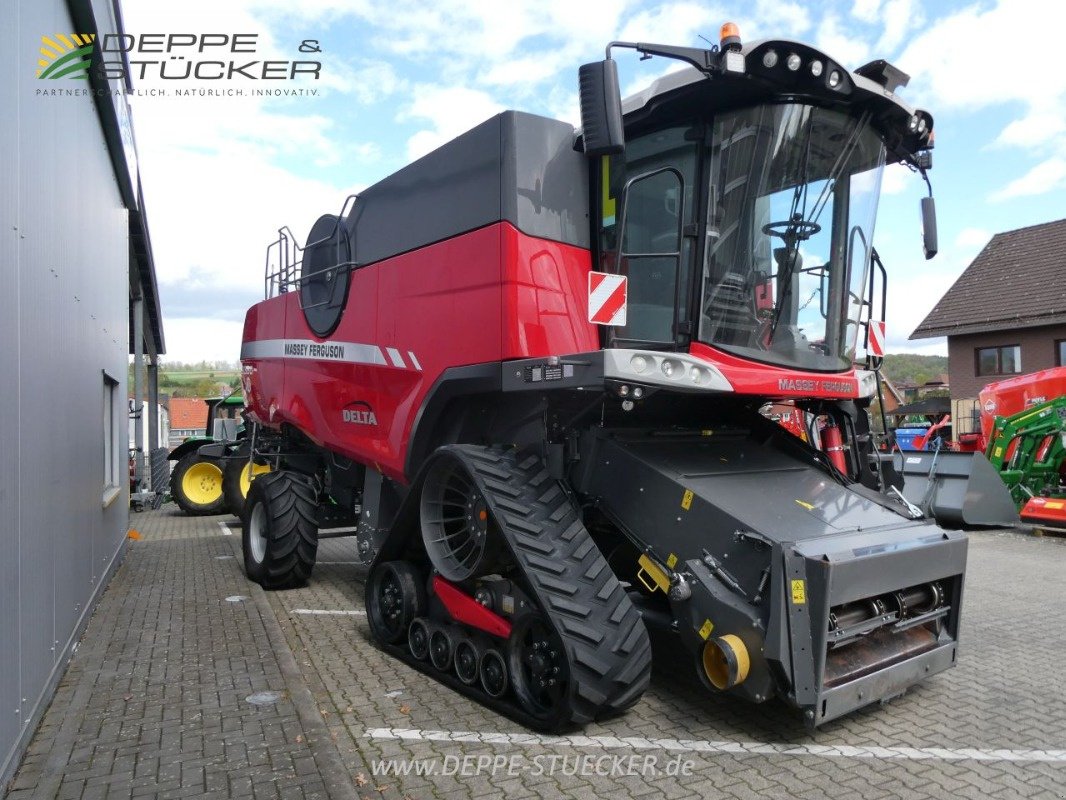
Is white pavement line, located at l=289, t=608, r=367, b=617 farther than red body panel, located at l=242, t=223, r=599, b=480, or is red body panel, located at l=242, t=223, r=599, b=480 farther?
white pavement line, located at l=289, t=608, r=367, b=617

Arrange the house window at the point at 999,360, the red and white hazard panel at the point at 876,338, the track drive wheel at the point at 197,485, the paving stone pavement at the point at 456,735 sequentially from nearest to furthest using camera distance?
the paving stone pavement at the point at 456,735 → the red and white hazard panel at the point at 876,338 → the track drive wheel at the point at 197,485 → the house window at the point at 999,360

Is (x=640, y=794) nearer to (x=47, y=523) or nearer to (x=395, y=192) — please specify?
(x=47, y=523)

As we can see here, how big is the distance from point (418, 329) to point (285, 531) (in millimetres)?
2686

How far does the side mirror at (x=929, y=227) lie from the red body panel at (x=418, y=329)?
7.69 ft

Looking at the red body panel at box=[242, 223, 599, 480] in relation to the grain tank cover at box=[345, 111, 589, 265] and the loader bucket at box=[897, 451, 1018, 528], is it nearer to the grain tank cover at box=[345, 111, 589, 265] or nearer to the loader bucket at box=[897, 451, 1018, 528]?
the grain tank cover at box=[345, 111, 589, 265]

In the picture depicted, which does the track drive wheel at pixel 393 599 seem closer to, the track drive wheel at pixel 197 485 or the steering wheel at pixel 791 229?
the steering wheel at pixel 791 229

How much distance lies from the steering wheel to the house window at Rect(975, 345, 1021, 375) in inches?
793

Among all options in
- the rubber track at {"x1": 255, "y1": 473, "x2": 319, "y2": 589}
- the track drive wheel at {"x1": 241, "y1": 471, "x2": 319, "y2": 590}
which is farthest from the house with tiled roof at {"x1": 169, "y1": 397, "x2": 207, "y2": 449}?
the rubber track at {"x1": 255, "y1": 473, "x2": 319, "y2": 589}

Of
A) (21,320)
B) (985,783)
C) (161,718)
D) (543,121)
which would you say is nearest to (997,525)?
(985,783)

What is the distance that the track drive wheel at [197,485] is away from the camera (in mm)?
13516

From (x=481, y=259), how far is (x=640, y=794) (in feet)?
9.48

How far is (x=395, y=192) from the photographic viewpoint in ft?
19.0

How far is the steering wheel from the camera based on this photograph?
176 inches

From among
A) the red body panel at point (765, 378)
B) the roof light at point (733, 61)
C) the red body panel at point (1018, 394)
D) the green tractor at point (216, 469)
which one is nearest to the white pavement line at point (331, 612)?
the red body panel at point (765, 378)
